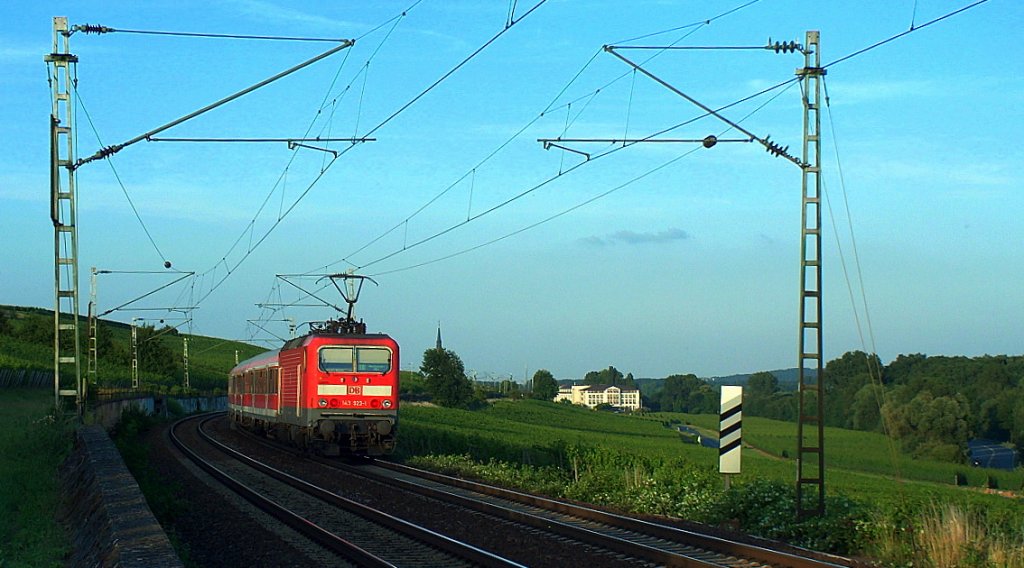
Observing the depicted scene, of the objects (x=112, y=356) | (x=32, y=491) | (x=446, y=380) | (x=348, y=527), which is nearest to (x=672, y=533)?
(x=348, y=527)

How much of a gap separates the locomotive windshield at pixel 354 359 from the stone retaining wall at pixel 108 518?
9.10 metres

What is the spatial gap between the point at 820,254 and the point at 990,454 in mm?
67892

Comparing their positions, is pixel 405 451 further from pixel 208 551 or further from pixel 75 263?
pixel 208 551

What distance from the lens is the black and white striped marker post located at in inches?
652

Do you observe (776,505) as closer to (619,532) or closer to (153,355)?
(619,532)

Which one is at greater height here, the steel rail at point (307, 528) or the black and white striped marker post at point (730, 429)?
the black and white striped marker post at point (730, 429)

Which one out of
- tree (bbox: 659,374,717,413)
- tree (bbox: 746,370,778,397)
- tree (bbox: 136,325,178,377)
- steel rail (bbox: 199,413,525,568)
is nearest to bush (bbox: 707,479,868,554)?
steel rail (bbox: 199,413,525,568)

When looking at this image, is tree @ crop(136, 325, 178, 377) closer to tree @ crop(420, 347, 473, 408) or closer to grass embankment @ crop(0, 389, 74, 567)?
tree @ crop(420, 347, 473, 408)

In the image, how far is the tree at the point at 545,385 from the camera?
193000mm

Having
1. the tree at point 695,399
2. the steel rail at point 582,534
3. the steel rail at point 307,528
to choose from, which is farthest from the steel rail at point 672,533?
the tree at point 695,399

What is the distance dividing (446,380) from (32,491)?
333ft

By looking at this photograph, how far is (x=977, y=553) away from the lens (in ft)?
35.8

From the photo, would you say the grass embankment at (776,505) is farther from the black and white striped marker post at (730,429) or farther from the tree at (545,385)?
the tree at (545,385)

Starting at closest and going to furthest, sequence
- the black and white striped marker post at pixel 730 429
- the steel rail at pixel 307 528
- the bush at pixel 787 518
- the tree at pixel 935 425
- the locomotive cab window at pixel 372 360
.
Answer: the steel rail at pixel 307 528
the bush at pixel 787 518
the black and white striped marker post at pixel 730 429
the locomotive cab window at pixel 372 360
the tree at pixel 935 425
